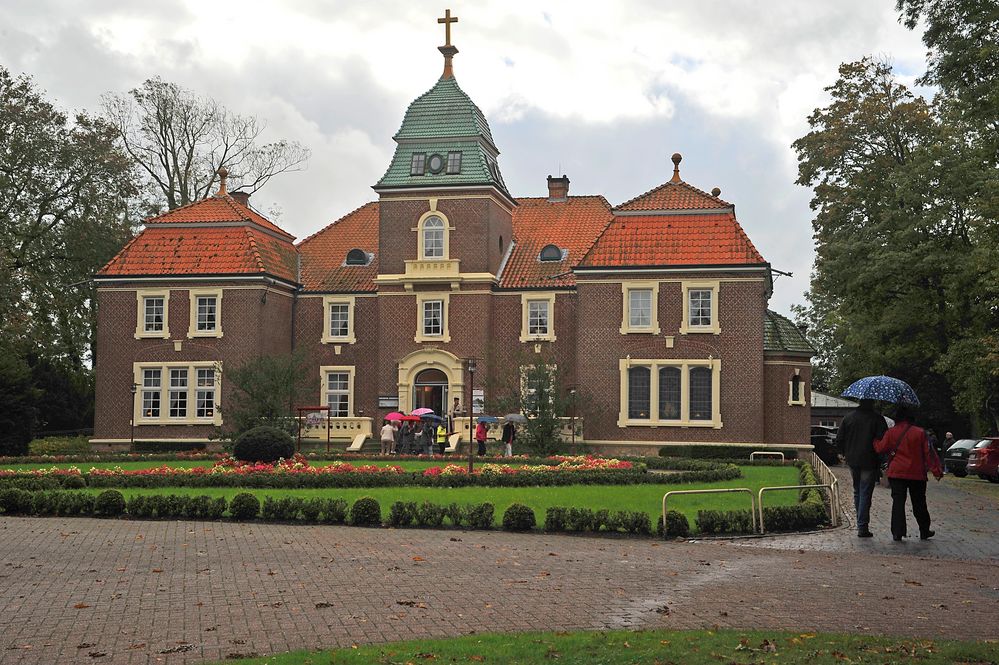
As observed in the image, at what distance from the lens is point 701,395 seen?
39.7m

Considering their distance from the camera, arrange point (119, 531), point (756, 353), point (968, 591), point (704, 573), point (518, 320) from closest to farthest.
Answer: point (968, 591)
point (704, 573)
point (119, 531)
point (756, 353)
point (518, 320)

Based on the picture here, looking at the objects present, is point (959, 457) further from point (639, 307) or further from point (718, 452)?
point (639, 307)

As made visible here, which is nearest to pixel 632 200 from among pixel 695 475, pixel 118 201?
pixel 695 475

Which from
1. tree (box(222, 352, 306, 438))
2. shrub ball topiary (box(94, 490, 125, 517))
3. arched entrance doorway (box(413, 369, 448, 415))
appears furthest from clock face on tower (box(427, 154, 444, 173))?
shrub ball topiary (box(94, 490, 125, 517))

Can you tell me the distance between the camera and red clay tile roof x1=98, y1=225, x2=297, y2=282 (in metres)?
42.9

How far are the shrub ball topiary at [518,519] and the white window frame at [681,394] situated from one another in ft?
72.4

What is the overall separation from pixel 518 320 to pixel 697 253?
721 centimetres

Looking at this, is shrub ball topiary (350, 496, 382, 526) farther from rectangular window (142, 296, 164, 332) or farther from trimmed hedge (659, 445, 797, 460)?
rectangular window (142, 296, 164, 332)

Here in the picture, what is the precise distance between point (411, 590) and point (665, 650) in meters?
3.89

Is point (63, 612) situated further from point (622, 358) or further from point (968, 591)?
point (622, 358)

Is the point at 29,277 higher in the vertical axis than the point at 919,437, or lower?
higher

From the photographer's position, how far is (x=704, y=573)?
13.5 m

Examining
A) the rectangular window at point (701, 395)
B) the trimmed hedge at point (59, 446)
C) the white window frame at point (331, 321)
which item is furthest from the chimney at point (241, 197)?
the rectangular window at point (701, 395)

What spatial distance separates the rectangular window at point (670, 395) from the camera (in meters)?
39.8
